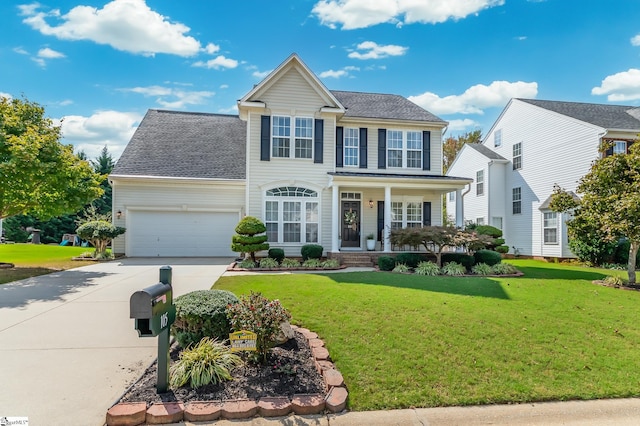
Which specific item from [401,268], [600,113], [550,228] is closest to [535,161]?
[550,228]

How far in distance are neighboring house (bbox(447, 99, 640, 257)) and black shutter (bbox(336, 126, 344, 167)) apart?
5364 millimetres

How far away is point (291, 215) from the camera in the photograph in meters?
15.2

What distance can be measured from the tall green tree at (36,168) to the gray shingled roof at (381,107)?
1079 cm

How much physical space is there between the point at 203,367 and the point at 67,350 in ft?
7.80

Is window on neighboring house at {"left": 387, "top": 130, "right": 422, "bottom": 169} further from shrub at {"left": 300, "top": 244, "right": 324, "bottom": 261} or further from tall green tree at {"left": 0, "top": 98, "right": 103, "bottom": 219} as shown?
tall green tree at {"left": 0, "top": 98, "right": 103, "bottom": 219}

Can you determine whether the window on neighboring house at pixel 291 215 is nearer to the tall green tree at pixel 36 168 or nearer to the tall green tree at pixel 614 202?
the tall green tree at pixel 36 168

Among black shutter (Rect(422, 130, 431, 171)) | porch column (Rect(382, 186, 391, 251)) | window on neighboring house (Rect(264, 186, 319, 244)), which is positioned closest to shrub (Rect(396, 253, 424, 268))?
porch column (Rect(382, 186, 391, 251))

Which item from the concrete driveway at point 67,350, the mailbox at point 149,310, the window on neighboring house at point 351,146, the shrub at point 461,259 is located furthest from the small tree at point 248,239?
the mailbox at point 149,310

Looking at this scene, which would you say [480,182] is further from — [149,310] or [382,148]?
[149,310]

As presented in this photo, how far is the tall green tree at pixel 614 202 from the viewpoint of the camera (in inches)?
369

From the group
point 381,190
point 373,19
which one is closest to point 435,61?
point 373,19

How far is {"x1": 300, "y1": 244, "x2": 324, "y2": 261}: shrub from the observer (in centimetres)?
1395

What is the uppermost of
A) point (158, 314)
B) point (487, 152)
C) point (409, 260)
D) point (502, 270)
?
point (487, 152)

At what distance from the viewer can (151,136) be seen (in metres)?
19.2
